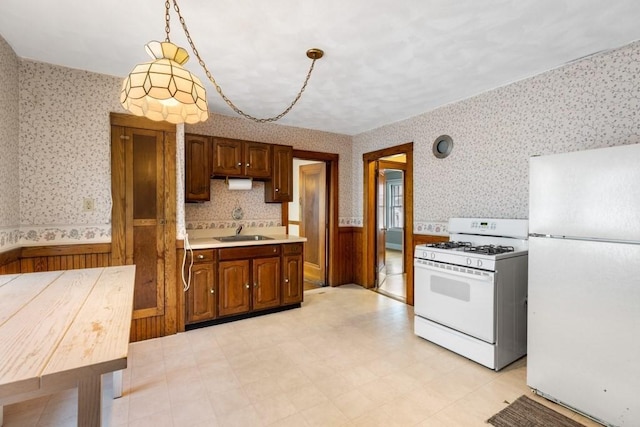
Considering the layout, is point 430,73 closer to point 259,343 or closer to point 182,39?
point 182,39

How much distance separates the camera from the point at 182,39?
2146mm

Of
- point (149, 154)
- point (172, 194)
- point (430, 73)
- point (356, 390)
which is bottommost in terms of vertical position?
point (356, 390)

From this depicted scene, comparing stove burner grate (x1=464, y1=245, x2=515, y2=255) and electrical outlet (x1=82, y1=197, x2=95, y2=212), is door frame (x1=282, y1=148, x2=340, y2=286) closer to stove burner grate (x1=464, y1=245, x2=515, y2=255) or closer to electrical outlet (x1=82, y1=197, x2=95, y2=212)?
stove burner grate (x1=464, y1=245, x2=515, y2=255)

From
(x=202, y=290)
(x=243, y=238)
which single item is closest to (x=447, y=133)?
(x=243, y=238)

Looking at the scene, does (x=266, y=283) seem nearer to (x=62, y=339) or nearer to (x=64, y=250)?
(x=64, y=250)

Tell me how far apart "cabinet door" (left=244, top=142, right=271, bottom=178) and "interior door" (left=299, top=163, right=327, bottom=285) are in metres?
1.27

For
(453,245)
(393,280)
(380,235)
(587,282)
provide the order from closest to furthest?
(587,282)
(453,245)
(393,280)
(380,235)

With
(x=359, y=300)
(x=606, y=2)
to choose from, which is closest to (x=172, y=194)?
(x=359, y=300)

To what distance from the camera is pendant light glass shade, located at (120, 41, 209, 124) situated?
1286 mm

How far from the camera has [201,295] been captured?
3094mm

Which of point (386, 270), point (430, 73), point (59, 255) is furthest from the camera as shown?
point (386, 270)

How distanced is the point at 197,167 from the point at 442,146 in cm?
282

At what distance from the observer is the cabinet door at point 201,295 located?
9.99ft

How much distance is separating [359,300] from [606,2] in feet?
11.6
